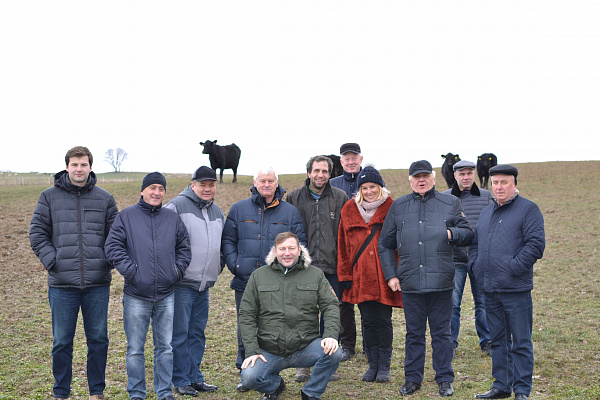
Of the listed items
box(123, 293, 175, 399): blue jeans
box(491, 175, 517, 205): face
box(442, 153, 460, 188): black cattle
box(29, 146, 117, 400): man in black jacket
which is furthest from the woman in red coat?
box(442, 153, 460, 188): black cattle

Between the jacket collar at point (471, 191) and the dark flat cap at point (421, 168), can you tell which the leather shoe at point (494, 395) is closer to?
the dark flat cap at point (421, 168)

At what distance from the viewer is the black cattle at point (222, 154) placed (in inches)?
973

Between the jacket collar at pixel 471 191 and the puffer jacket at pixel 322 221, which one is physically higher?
the jacket collar at pixel 471 191

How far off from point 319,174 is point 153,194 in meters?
1.86

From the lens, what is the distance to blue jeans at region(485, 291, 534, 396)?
4941 millimetres

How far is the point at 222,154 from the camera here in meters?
25.5

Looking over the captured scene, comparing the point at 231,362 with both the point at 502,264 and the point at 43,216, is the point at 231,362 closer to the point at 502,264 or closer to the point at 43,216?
the point at 43,216

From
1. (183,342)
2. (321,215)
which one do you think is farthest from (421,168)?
(183,342)

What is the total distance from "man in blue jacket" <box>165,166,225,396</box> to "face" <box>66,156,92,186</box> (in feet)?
2.84

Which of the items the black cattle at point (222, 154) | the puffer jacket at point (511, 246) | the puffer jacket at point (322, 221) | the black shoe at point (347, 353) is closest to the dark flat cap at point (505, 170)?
the puffer jacket at point (511, 246)

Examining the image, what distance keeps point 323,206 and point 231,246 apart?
1145mm

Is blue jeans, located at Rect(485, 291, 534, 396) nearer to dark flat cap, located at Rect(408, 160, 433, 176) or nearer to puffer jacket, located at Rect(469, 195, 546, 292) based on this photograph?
puffer jacket, located at Rect(469, 195, 546, 292)

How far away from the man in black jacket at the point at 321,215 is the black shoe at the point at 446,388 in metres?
1.15

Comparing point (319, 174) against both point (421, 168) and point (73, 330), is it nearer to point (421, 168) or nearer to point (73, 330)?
point (421, 168)
